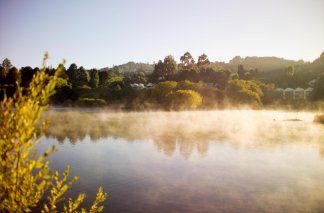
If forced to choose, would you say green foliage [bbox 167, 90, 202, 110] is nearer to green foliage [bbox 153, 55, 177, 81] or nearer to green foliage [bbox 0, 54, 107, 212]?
green foliage [bbox 153, 55, 177, 81]

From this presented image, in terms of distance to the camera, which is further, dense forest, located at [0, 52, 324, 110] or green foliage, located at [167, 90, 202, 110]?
dense forest, located at [0, 52, 324, 110]

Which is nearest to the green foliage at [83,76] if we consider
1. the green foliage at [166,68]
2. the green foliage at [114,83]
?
the green foliage at [114,83]

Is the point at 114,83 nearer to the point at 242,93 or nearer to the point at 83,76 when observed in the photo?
the point at 83,76

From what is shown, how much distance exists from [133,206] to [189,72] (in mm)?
82930

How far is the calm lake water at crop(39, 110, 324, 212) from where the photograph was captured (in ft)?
47.9

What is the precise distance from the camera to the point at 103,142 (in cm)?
2970

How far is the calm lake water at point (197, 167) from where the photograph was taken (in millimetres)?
14604

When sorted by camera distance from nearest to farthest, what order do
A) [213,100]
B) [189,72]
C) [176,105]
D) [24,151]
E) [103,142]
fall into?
[24,151] → [103,142] → [176,105] → [213,100] → [189,72]

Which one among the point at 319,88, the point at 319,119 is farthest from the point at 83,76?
the point at 319,119

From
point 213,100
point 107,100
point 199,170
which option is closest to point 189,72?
point 213,100

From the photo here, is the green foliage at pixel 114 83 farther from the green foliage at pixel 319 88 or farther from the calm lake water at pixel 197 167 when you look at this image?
the green foliage at pixel 319 88

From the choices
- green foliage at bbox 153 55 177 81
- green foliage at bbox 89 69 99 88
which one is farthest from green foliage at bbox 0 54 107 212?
green foliage at bbox 153 55 177 81

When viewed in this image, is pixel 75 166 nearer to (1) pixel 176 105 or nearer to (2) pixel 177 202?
(2) pixel 177 202

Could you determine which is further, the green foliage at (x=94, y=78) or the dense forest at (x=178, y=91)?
the green foliage at (x=94, y=78)
